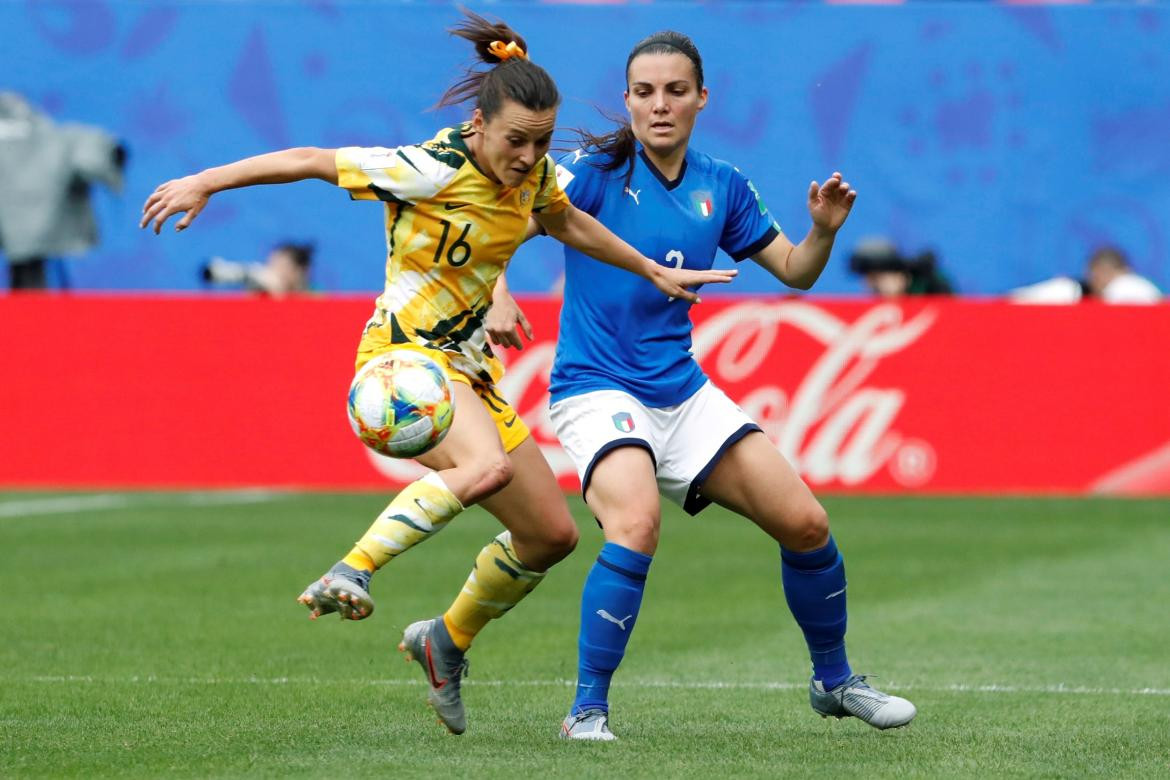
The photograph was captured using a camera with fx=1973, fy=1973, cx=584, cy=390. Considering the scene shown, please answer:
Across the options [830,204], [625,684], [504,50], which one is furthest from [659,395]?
[625,684]

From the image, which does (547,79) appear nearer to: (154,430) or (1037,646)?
(1037,646)

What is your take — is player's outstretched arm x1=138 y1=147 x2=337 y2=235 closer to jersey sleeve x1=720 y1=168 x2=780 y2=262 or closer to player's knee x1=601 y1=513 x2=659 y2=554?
player's knee x1=601 y1=513 x2=659 y2=554

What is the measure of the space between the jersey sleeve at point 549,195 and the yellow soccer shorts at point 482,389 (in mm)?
593

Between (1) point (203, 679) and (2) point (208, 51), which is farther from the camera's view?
(2) point (208, 51)

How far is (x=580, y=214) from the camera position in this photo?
648 cm

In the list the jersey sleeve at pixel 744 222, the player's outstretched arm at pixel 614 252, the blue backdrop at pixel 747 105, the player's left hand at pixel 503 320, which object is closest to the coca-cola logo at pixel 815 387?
the blue backdrop at pixel 747 105

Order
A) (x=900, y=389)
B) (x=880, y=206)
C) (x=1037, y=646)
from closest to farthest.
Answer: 1. (x=1037, y=646)
2. (x=900, y=389)
3. (x=880, y=206)

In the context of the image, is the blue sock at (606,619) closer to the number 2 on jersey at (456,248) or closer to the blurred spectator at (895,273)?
the number 2 on jersey at (456,248)

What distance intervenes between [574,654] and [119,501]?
7672 mm

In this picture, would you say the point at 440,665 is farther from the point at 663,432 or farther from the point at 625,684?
the point at 625,684

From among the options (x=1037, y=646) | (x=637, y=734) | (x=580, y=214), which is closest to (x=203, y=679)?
(x=637, y=734)

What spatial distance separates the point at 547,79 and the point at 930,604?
16.3 ft

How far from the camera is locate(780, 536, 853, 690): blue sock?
6652mm

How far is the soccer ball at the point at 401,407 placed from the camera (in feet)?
19.3
